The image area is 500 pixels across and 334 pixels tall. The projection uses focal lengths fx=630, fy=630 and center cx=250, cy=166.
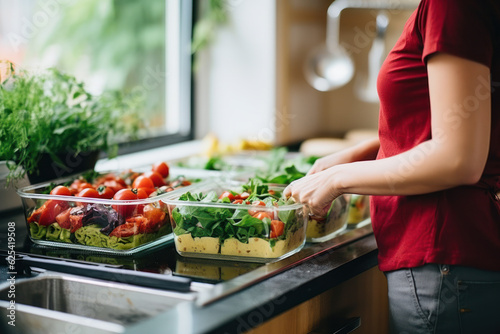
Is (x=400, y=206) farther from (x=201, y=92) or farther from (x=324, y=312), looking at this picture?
(x=201, y=92)

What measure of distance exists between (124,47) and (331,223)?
1445 millimetres

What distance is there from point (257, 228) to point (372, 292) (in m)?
0.42

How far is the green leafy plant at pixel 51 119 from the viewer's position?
1.46 meters

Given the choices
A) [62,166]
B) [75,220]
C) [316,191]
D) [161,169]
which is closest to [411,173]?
[316,191]

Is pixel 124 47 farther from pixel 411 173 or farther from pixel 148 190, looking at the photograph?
pixel 411 173

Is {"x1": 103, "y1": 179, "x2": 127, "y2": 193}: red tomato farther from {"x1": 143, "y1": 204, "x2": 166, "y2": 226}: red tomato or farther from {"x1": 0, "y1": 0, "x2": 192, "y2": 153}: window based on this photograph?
{"x1": 0, "y1": 0, "x2": 192, "y2": 153}: window

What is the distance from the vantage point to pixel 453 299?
107 cm

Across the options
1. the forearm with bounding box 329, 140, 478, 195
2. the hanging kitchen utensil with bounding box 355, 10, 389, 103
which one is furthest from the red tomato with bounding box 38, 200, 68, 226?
the hanging kitchen utensil with bounding box 355, 10, 389, 103

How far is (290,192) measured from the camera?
4.05ft

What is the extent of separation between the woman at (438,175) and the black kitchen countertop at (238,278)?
0.39 ft

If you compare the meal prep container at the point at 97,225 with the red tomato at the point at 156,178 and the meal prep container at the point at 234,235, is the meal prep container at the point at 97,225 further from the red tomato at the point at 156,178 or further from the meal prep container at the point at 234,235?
the red tomato at the point at 156,178

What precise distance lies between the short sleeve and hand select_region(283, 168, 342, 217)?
282 mm

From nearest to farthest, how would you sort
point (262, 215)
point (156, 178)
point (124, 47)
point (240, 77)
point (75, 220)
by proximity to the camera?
point (262, 215), point (75, 220), point (156, 178), point (124, 47), point (240, 77)

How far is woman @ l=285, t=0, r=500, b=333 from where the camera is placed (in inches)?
37.7
